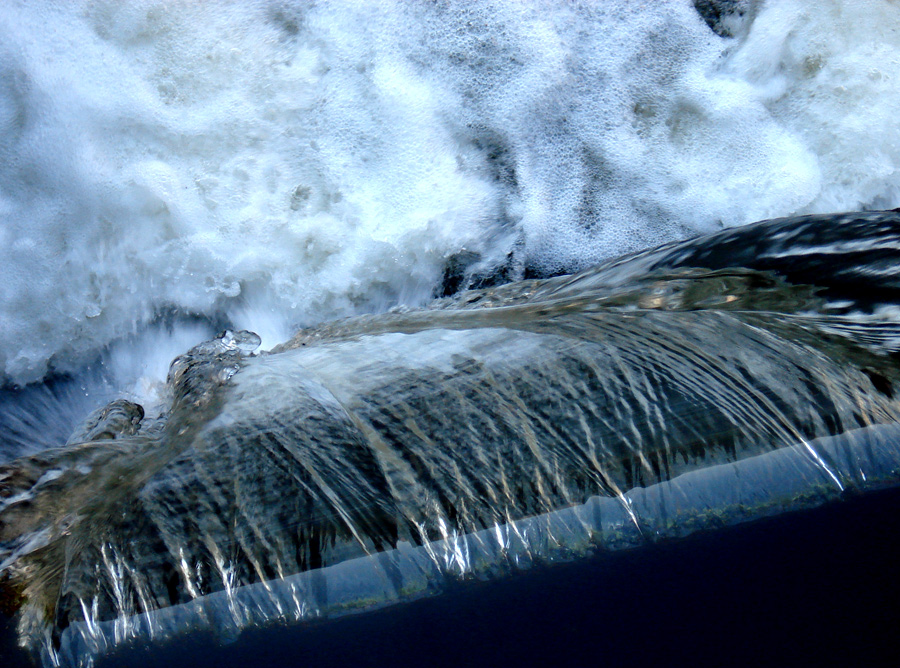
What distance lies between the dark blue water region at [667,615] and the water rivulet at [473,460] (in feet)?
0.09

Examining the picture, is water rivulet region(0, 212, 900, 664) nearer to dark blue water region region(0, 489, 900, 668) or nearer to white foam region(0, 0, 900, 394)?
dark blue water region region(0, 489, 900, 668)

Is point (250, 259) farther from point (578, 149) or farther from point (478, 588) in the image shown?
Result: point (478, 588)

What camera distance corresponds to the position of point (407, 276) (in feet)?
7.43

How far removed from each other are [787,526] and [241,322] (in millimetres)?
1777

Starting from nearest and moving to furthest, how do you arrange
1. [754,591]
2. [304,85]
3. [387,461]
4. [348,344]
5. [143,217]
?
1. [754,591]
2. [387,461]
3. [348,344]
4. [143,217]
5. [304,85]

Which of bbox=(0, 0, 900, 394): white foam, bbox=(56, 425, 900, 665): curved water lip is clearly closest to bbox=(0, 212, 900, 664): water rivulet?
bbox=(56, 425, 900, 665): curved water lip

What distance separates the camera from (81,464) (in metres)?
1.28

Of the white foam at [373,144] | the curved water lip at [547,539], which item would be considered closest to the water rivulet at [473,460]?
the curved water lip at [547,539]

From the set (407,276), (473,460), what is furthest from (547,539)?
(407,276)

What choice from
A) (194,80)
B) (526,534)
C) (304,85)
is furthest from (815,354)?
(194,80)

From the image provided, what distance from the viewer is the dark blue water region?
826 millimetres

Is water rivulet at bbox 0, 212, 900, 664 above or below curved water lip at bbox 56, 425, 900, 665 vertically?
above

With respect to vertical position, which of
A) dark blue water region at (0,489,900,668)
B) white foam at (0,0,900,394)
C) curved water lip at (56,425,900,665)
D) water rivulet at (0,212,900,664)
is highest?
white foam at (0,0,900,394)

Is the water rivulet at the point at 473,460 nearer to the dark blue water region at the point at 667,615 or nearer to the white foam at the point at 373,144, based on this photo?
the dark blue water region at the point at 667,615
